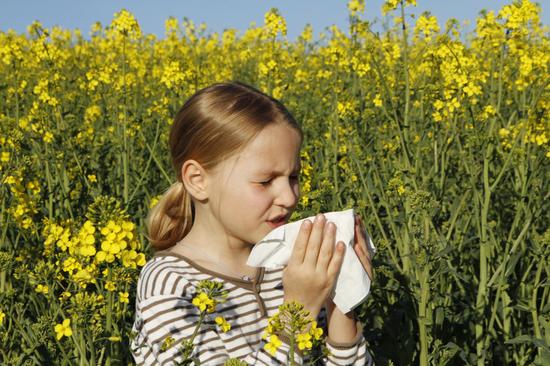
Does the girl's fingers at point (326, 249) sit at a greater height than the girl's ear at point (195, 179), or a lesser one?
lesser

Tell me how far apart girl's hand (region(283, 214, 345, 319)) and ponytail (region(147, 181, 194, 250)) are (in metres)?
0.52

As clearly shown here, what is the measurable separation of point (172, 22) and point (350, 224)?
4957 mm

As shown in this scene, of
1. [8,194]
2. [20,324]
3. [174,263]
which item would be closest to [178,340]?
[174,263]

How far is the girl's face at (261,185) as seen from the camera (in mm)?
1786

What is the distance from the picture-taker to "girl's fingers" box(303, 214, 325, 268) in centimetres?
158

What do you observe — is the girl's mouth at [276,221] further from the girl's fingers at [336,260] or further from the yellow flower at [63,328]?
the yellow flower at [63,328]

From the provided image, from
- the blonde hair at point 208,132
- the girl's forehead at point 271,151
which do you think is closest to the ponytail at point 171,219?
the blonde hair at point 208,132

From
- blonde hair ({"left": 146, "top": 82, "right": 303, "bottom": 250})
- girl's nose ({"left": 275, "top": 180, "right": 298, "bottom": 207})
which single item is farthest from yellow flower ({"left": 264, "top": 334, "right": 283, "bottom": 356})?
blonde hair ({"left": 146, "top": 82, "right": 303, "bottom": 250})

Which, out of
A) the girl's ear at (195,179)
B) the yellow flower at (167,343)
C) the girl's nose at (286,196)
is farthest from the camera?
the girl's ear at (195,179)

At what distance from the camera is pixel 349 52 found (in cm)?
464

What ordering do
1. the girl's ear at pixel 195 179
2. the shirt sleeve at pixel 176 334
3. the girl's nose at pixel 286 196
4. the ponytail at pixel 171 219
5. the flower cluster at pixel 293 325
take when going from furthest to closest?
the ponytail at pixel 171 219 → the girl's ear at pixel 195 179 → the girl's nose at pixel 286 196 → the shirt sleeve at pixel 176 334 → the flower cluster at pixel 293 325

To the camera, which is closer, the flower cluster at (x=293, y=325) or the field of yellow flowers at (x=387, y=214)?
the flower cluster at (x=293, y=325)

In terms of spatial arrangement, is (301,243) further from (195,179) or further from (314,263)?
(195,179)

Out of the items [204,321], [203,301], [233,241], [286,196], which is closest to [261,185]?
[286,196]
